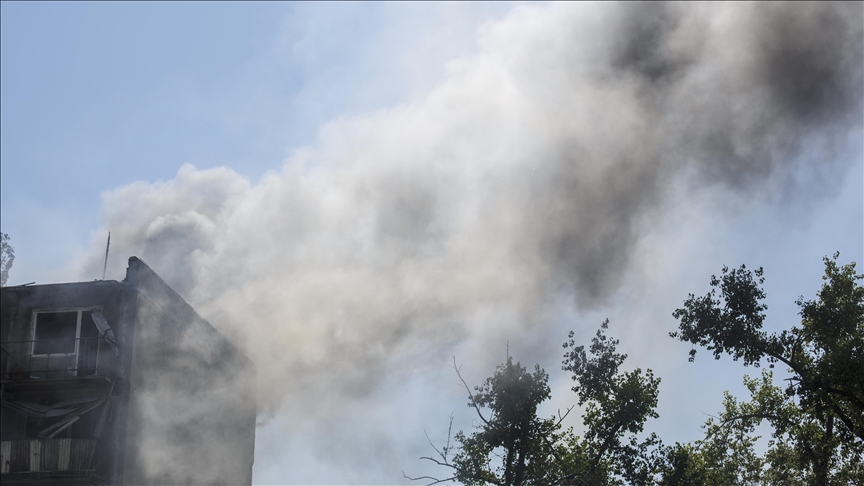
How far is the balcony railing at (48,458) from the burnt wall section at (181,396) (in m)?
1.71

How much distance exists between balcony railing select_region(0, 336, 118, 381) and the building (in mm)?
32

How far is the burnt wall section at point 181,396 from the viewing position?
27.8m

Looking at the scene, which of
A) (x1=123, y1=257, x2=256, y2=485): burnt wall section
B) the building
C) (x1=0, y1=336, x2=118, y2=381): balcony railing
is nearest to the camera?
the building

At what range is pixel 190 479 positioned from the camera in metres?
31.7

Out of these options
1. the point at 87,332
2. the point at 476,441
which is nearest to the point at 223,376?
the point at 87,332

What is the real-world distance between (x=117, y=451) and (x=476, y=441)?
37.8 ft

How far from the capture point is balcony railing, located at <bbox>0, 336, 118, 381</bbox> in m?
26.6

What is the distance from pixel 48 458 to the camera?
24922 mm

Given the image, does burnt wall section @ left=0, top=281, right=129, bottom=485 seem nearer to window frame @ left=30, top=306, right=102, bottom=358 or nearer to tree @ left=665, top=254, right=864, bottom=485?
window frame @ left=30, top=306, right=102, bottom=358

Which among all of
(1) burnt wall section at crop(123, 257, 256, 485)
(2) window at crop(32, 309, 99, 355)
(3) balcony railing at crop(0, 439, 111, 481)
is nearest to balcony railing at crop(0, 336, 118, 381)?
(2) window at crop(32, 309, 99, 355)

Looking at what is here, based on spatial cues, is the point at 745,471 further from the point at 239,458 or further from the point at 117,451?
the point at 117,451

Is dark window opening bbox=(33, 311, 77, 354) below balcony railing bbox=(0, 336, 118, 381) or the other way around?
the other way around

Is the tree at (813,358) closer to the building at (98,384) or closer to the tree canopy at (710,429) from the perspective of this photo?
the tree canopy at (710,429)

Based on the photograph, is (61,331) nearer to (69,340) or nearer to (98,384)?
(69,340)
